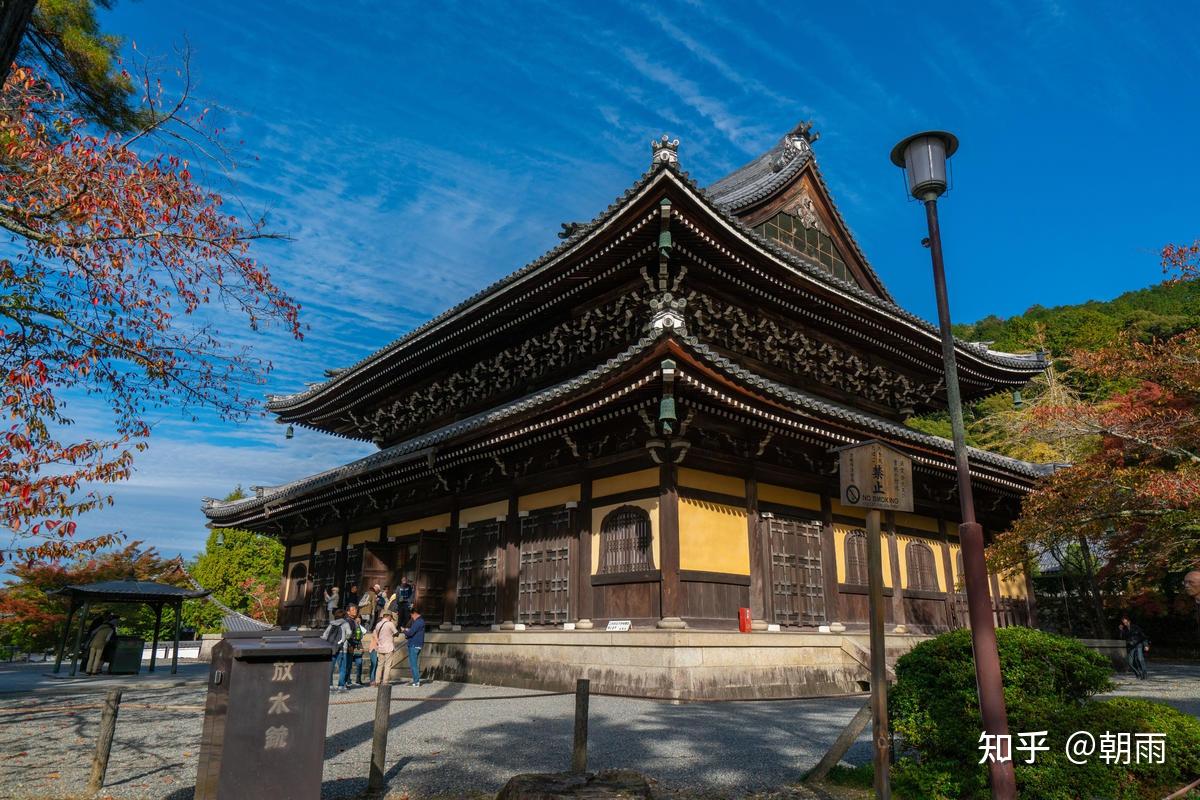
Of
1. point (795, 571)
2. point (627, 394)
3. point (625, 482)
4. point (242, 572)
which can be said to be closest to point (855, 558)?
point (795, 571)

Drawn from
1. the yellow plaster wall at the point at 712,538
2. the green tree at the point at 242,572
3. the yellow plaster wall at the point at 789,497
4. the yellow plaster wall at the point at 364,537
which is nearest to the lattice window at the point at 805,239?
the yellow plaster wall at the point at 789,497

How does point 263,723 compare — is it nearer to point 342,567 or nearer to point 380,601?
point 380,601

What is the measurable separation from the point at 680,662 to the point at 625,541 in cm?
258

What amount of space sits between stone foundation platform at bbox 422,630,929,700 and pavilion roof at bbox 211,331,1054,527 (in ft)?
12.9

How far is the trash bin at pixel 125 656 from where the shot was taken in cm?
1908

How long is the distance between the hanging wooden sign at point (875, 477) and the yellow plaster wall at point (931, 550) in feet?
37.5

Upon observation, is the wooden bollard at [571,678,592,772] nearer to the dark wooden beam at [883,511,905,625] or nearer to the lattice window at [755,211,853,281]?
the dark wooden beam at [883,511,905,625]

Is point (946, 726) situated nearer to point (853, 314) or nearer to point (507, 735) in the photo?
point (507, 735)

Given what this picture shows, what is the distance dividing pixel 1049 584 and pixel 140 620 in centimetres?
4227

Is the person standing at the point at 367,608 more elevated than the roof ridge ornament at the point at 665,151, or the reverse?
the roof ridge ornament at the point at 665,151

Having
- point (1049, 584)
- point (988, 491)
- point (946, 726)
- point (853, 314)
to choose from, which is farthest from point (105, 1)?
point (1049, 584)

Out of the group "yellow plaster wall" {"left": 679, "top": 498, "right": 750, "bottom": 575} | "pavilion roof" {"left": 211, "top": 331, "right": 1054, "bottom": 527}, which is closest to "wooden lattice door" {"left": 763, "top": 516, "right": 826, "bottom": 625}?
"yellow plaster wall" {"left": 679, "top": 498, "right": 750, "bottom": 575}

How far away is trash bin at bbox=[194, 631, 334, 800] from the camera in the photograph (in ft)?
15.9

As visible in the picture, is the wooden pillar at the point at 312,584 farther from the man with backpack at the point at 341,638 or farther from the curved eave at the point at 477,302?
the man with backpack at the point at 341,638
